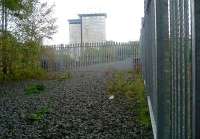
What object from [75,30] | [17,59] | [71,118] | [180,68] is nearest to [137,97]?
[71,118]

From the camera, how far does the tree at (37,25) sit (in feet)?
59.2

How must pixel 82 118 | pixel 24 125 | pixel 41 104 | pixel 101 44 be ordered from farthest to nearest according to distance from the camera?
pixel 101 44 < pixel 41 104 < pixel 82 118 < pixel 24 125

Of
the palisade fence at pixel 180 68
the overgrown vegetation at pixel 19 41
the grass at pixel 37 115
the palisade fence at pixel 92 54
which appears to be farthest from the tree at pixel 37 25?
the palisade fence at pixel 180 68

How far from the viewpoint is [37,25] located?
19.8 m

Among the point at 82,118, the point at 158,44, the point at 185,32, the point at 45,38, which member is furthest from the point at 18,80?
the point at 185,32

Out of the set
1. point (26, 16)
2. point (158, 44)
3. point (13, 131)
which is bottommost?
point (13, 131)

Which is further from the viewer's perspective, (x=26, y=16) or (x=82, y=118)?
(x=26, y=16)

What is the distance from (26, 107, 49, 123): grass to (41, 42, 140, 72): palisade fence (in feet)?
58.9

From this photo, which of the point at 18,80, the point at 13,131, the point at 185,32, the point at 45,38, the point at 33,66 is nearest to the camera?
the point at 185,32

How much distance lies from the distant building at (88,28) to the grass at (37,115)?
29.1 metres

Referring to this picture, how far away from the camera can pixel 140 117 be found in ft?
23.4

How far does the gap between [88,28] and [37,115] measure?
30099 millimetres

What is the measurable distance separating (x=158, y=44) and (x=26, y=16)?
1511 cm

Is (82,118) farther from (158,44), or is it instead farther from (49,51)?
(49,51)
